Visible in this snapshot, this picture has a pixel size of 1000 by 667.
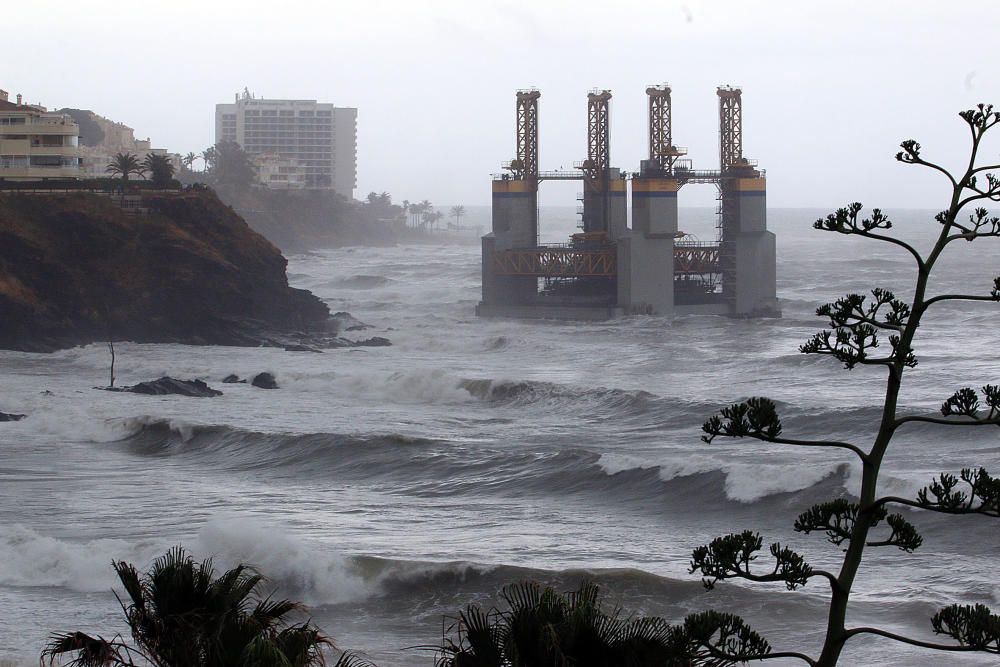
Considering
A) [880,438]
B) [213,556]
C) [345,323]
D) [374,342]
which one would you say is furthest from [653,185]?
[880,438]

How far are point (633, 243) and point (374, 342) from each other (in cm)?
1237

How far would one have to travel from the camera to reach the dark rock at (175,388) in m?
39.0

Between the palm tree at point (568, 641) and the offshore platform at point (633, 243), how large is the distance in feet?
171

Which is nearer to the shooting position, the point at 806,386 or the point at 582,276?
the point at 806,386

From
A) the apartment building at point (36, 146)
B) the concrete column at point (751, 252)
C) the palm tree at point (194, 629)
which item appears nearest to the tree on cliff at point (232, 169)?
the apartment building at point (36, 146)

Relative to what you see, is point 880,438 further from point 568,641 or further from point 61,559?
point 61,559

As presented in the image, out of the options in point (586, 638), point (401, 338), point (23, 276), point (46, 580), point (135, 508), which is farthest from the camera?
point (401, 338)

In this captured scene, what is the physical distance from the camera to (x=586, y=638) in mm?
7656

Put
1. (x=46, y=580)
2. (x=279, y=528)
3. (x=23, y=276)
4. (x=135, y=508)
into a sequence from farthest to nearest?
(x=23, y=276), (x=135, y=508), (x=279, y=528), (x=46, y=580)

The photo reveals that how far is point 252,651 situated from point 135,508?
1523 centimetres

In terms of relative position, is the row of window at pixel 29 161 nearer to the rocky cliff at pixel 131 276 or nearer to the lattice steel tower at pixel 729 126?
the rocky cliff at pixel 131 276

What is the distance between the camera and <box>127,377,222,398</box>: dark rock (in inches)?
1534

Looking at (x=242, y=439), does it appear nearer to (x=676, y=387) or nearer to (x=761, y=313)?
(x=676, y=387)

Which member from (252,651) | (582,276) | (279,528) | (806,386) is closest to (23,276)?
(582,276)
